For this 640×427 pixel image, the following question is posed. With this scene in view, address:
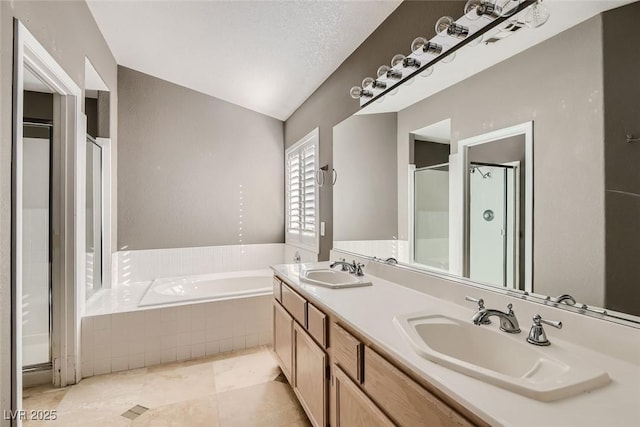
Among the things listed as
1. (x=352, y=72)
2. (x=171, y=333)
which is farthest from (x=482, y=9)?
(x=171, y=333)

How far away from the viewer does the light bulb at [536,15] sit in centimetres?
110

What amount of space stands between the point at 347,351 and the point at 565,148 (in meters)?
1.07

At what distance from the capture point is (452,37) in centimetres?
148

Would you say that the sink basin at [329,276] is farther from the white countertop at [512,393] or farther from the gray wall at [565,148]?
the gray wall at [565,148]

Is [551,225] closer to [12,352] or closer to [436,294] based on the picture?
[436,294]

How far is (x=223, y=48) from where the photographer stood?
107 inches

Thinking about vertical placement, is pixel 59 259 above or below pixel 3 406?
above

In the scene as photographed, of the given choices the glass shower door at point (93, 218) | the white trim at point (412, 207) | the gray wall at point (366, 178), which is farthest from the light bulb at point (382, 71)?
the glass shower door at point (93, 218)

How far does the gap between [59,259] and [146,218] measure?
4.36 feet

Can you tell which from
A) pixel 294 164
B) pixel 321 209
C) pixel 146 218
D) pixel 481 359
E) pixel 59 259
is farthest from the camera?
pixel 294 164

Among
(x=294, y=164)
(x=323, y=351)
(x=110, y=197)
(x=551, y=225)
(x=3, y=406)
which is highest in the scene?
(x=294, y=164)

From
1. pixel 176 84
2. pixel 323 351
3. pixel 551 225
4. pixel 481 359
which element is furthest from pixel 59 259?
pixel 551 225

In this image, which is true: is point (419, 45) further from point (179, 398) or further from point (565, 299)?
point (179, 398)

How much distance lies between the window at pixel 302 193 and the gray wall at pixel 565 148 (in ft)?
6.85
